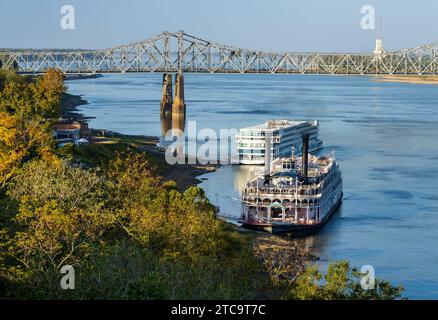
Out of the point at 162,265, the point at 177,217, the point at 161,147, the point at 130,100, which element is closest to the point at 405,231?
the point at 177,217

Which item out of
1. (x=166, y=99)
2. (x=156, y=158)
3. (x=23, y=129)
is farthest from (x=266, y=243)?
(x=166, y=99)

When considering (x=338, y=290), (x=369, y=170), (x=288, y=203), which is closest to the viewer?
(x=338, y=290)

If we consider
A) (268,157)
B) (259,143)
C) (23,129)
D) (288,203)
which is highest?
(23,129)

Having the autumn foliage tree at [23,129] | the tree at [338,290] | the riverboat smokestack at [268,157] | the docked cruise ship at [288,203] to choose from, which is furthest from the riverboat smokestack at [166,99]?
the tree at [338,290]

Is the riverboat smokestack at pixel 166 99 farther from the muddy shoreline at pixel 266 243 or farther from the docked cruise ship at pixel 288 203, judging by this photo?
the docked cruise ship at pixel 288 203

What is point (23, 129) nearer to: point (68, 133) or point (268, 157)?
point (68, 133)

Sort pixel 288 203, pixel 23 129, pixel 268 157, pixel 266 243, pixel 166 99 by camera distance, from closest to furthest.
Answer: pixel 23 129, pixel 266 243, pixel 288 203, pixel 268 157, pixel 166 99

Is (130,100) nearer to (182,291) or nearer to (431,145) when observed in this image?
(431,145)
